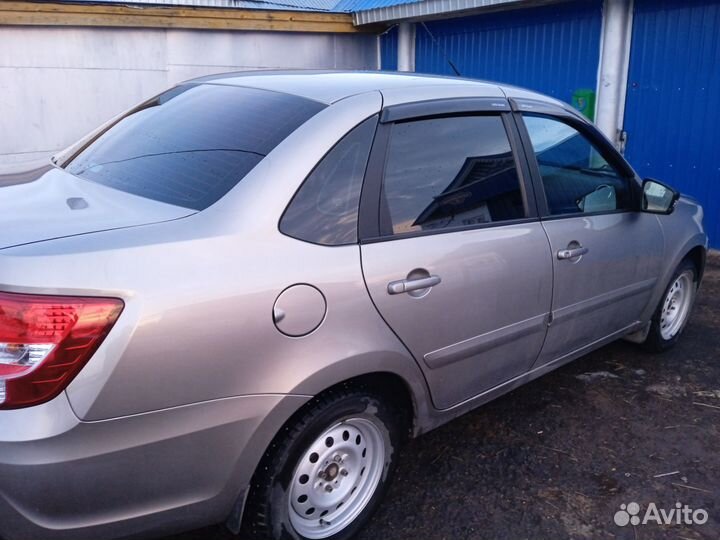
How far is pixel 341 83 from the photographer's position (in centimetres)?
263

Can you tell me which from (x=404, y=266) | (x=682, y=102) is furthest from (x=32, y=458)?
(x=682, y=102)

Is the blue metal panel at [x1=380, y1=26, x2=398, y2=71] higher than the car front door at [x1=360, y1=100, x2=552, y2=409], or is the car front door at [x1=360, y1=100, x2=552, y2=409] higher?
the blue metal panel at [x1=380, y1=26, x2=398, y2=71]

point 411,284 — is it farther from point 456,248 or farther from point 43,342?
point 43,342

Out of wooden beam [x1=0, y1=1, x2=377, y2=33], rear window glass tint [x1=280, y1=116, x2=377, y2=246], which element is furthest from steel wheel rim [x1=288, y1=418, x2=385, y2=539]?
wooden beam [x1=0, y1=1, x2=377, y2=33]

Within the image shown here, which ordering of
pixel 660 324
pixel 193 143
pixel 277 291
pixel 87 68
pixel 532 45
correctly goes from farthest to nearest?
pixel 87 68 < pixel 532 45 < pixel 660 324 < pixel 193 143 < pixel 277 291

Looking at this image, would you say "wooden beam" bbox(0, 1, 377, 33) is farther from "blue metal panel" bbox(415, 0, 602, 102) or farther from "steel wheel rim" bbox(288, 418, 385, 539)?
"steel wheel rim" bbox(288, 418, 385, 539)

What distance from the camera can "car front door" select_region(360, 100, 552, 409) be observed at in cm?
238

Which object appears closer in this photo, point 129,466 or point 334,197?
point 129,466

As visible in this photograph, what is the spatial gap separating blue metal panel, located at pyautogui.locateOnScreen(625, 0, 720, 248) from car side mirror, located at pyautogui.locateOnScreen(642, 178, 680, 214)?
3.92m

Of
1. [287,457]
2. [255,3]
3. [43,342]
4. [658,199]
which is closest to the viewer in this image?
[43,342]

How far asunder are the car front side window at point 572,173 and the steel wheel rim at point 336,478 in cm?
141

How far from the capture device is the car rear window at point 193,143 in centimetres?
223

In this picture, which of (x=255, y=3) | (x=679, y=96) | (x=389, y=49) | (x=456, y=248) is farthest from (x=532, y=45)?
(x=456, y=248)

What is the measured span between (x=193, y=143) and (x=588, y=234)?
1926 millimetres
